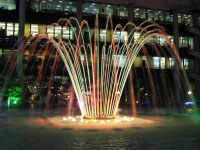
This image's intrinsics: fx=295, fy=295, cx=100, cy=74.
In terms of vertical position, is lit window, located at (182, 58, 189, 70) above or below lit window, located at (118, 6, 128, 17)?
below

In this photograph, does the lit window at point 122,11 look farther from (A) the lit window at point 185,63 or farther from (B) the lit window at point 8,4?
(B) the lit window at point 8,4

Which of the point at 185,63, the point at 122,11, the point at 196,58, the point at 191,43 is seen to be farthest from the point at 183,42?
the point at 122,11

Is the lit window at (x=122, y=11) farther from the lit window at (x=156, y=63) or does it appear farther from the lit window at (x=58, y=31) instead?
the lit window at (x=58, y=31)

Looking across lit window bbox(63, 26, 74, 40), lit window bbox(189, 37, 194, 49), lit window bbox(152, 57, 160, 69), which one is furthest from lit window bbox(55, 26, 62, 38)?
lit window bbox(189, 37, 194, 49)

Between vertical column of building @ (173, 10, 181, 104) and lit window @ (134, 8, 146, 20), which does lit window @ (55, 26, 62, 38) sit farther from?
vertical column of building @ (173, 10, 181, 104)

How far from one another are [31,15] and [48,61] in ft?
27.5

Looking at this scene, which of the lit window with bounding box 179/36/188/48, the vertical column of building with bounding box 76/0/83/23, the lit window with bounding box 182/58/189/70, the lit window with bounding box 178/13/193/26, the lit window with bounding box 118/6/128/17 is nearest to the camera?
the vertical column of building with bounding box 76/0/83/23

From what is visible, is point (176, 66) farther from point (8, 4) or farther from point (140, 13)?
point (8, 4)

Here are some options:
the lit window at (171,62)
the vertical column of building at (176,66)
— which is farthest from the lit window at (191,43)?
the lit window at (171,62)

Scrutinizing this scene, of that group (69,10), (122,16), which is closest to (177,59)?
(122,16)

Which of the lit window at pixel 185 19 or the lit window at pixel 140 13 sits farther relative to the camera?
the lit window at pixel 185 19

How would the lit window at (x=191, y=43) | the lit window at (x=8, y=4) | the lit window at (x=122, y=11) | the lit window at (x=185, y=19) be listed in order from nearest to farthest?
the lit window at (x=8, y=4) < the lit window at (x=122, y=11) < the lit window at (x=185, y=19) < the lit window at (x=191, y=43)

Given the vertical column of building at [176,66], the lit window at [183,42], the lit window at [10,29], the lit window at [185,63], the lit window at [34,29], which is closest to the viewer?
the lit window at [10,29]

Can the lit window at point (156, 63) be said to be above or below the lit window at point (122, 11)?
below
